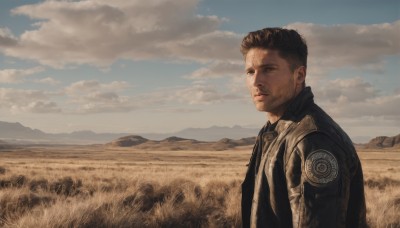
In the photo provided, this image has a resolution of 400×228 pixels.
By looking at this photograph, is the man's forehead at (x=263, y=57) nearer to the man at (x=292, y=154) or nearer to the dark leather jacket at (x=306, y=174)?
the man at (x=292, y=154)

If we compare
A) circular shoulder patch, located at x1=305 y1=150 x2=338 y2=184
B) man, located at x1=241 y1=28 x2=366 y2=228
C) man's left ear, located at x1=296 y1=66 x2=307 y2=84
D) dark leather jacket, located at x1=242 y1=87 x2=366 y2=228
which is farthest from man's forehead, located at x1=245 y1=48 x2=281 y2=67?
circular shoulder patch, located at x1=305 y1=150 x2=338 y2=184

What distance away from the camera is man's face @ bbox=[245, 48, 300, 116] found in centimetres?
271

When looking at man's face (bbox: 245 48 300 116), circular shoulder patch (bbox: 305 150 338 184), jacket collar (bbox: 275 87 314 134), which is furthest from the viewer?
man's face (bbox: 245 48 300 116)

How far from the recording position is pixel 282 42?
8.91 feet

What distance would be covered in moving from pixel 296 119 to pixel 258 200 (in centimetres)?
53

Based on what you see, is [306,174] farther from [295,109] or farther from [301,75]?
[301,75]

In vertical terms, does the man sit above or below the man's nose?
below

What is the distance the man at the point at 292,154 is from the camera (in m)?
2.10

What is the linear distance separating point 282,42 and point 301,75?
268 millimetres

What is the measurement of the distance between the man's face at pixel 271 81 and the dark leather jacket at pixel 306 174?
0.35 feet

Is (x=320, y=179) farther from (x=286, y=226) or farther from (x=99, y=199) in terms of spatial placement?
(x=99, y=199)

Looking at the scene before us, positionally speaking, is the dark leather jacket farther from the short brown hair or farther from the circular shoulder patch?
the short brown hair

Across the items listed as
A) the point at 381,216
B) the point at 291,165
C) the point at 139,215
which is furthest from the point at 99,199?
the point at 291,165

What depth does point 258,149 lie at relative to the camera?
9.33 feet
